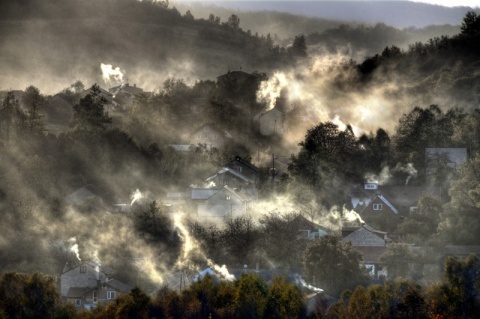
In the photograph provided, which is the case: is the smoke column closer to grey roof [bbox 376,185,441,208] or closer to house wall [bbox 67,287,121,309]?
grey roof [bbox 376,185,441,208]

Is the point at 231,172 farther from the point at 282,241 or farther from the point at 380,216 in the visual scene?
the point at 282,241

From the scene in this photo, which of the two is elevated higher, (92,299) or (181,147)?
(181,147)

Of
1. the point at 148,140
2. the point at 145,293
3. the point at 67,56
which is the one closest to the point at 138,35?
the point at 67,56

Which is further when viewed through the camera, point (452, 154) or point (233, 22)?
point (233, 22)

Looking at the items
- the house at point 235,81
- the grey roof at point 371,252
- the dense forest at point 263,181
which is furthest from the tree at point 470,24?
the grey roof at point 371,252

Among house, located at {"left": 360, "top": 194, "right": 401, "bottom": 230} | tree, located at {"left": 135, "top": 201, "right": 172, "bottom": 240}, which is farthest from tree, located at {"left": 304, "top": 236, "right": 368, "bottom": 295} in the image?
house, located at {"left": 360, "top": 194, "right": 401, "bottom": 230}

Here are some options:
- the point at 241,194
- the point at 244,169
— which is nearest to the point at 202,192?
the point at 241,194
